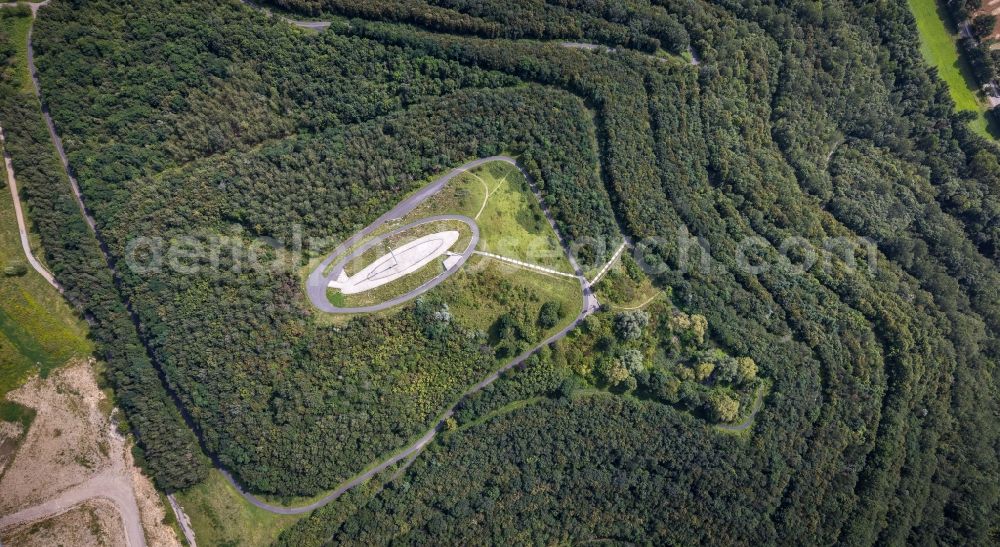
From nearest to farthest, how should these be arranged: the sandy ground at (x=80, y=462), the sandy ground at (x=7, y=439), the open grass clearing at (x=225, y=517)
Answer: the sandy ground at (x=7, y=439) < the sandy ground at (x=80, y=462) < the open grass clearing at (x=225, y=517)

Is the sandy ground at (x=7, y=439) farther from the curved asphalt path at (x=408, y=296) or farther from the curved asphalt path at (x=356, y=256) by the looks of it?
the curved asphalt path at (x=356, y=256)

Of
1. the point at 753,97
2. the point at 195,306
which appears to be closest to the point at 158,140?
the point at 195,306

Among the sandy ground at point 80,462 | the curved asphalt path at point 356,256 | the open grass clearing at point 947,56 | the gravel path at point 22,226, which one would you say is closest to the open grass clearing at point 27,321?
the gravel path at point 22,226

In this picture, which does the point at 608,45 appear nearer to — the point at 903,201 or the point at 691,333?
the point at 691,333

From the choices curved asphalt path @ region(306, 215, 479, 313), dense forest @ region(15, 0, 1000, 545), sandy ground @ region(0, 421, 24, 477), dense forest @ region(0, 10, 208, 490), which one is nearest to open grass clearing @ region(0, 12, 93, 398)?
dense forest @ region(0, 10, 208, 490)

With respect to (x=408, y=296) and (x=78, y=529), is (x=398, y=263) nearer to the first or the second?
(x=408, y=296)
